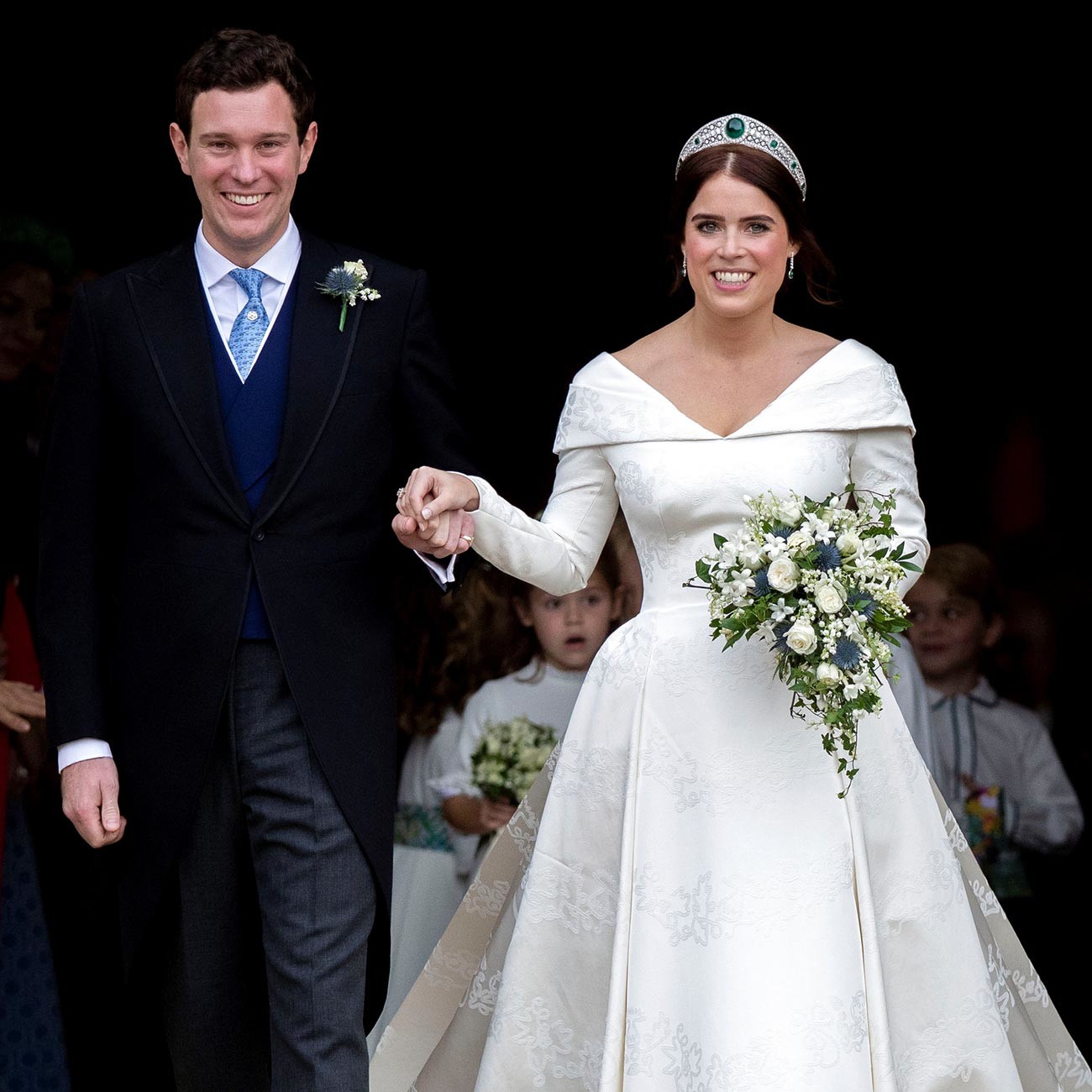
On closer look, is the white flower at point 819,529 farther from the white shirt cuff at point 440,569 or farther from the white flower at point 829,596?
the white shirt cuff at point 440,569

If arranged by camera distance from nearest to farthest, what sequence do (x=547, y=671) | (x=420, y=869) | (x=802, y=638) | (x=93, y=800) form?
(x=802, y=638), (x=93, y=800), (x=420, y=869), (x=547, y=671)

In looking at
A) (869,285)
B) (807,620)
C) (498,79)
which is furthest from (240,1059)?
(869,285)

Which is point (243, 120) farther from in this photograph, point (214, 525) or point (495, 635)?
point (495, 635)

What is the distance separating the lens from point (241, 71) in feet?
10.9

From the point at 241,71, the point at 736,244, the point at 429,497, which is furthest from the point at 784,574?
the point at 241,71

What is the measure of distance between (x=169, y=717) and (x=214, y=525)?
0.36 m

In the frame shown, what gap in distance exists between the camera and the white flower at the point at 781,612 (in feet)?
10.7

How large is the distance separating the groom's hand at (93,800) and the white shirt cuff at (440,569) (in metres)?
0.70

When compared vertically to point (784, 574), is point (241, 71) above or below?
above

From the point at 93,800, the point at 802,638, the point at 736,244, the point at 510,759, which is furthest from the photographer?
the point at 510,759

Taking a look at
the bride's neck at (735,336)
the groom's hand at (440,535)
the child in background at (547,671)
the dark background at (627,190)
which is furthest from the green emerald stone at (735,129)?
the dark background at (627,190)

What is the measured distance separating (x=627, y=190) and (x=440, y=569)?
4.82 metres

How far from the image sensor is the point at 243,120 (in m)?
3.33

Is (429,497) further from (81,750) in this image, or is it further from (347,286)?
(81,750)
